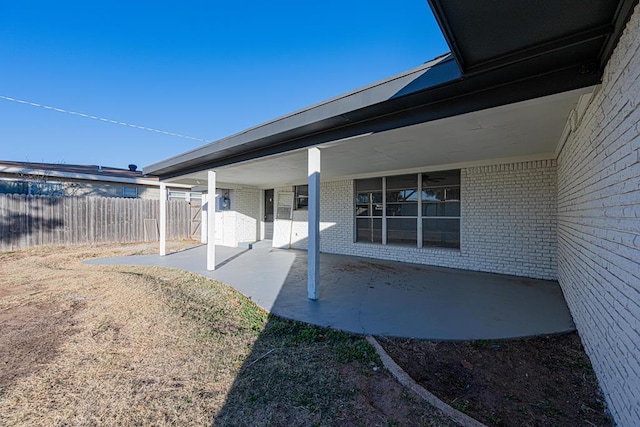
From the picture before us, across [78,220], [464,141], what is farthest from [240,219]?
[464,141]

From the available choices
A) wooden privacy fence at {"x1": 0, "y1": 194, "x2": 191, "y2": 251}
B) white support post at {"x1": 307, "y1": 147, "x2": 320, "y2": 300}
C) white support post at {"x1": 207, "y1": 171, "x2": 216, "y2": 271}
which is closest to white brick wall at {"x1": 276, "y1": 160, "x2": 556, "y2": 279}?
white support post at {"x1": 307, "y1": 147, "x2": 320, "y2": 300}

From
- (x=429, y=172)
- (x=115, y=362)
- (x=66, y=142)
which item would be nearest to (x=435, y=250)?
(x=429, y=172)

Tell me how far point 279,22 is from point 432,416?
11.4 m

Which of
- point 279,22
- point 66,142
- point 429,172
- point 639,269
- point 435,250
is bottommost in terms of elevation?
point 435,250

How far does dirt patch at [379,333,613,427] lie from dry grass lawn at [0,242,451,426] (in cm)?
40

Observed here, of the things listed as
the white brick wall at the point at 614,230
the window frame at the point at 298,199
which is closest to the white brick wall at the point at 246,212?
the window frame at the point at 298,199

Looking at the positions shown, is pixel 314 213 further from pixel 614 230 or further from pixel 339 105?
pixel 614 230

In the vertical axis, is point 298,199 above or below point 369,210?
above

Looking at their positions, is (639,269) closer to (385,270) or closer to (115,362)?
(115,362)

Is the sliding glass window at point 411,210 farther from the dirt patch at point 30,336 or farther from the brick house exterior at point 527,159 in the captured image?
the dirt patch at point 30,336

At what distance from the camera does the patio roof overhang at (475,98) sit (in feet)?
5.96

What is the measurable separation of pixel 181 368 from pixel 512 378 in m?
3.09

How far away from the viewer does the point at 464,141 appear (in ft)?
14.3

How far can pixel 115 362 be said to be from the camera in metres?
2.77
